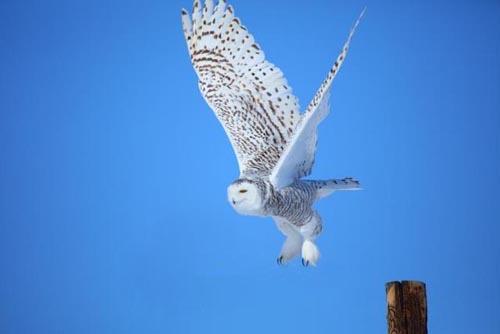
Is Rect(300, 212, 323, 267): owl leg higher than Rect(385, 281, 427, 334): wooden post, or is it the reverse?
Rect(300, 212, 323, 267): owl leg

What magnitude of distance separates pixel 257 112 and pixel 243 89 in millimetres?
110

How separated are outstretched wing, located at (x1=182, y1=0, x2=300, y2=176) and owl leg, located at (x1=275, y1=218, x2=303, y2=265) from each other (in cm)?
28

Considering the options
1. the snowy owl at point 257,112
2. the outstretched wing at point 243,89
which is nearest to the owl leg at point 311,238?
the snowy owl at point 257,112

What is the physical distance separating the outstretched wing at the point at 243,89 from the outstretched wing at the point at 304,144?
0.36 ft

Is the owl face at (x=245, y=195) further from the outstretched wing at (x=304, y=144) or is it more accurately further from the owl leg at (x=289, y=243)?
the owl leg at (x=289, y=243)

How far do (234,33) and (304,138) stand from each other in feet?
1.76

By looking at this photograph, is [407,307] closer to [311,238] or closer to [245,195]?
[245,195]

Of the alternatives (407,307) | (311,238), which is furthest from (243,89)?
(407,307)

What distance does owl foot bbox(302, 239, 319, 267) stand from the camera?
276 cm

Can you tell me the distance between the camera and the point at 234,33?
2.74 m

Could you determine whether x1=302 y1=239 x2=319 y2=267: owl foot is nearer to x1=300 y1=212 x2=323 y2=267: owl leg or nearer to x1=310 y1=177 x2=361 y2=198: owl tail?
x1=300 y1=212 x2=323 y2=267: owl leg

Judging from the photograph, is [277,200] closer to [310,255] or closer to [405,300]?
[310,255]

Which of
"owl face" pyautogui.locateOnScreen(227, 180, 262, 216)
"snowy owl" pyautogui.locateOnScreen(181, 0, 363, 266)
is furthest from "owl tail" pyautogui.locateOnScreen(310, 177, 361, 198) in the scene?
"owl face" pyautogui.locateOnScreen(227, 180, 262, 216)

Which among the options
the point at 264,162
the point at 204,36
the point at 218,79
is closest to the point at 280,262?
the point at 264,162
